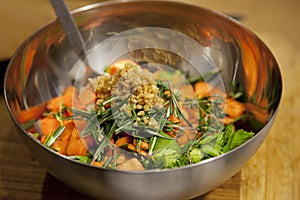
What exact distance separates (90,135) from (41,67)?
37 cm

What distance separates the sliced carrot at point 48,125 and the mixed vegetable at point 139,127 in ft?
0.05

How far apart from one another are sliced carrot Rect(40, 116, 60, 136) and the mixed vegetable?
0.01 metres

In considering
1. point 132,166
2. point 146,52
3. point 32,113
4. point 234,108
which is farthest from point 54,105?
point 234,108

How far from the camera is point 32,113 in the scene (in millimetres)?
1351

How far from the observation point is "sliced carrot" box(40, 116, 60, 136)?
128 centimetres

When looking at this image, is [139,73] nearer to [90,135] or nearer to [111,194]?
[90,135]

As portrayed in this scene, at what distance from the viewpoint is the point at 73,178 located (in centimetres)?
101

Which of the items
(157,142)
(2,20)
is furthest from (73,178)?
(2,20)

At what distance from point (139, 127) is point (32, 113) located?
0.40 meters

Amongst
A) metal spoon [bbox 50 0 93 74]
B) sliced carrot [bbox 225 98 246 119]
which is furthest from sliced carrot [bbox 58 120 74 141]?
sliced carrot [bbox 225 98 246 119]

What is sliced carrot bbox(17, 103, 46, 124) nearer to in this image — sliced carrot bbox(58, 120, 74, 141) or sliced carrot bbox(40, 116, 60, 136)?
sliced carrot bbox(40, 116, 60, 136)

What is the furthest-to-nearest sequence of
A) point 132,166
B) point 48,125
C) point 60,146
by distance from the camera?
point 48,125 < point 60,146 < point 132,166

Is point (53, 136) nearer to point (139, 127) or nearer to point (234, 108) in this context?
point (139, 127)

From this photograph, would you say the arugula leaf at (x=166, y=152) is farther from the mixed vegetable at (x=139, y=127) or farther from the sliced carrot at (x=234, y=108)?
the sliced carrot at (x=234, y=108)
